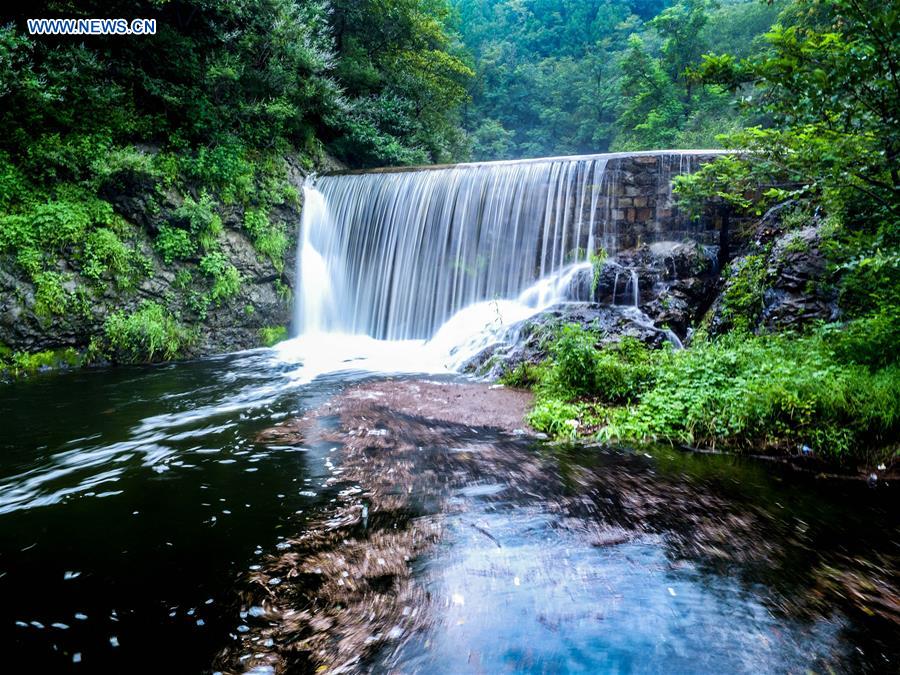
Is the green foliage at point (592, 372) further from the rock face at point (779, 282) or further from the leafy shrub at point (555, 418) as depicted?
the rock face at point (779, 282)

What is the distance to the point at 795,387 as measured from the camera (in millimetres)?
4633

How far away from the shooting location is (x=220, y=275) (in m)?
10.7

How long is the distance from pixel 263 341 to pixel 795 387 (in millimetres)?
10692

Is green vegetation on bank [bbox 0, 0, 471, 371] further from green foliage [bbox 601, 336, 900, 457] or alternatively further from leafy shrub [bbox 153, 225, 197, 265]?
green foliage [bbox 601, 336, 900, 457]

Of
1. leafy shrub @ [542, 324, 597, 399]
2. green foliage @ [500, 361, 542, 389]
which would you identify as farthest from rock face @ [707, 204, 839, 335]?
green foliage @ [500, 361, 542, 389]

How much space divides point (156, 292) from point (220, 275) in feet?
4.48

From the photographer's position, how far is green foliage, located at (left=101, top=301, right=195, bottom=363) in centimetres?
910

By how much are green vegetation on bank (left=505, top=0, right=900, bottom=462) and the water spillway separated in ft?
13.9

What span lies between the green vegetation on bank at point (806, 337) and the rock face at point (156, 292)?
7.89 metres

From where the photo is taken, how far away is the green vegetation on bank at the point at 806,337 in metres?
3.58

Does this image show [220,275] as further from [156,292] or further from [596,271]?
[596,271]

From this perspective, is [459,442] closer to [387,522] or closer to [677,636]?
[387,522]

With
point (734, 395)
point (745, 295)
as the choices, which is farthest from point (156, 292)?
point (745, 295)

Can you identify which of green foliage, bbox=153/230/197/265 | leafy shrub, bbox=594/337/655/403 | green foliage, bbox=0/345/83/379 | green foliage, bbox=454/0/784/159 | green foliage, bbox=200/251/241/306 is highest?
Result: green foliage, bbox=454/0/784/159
